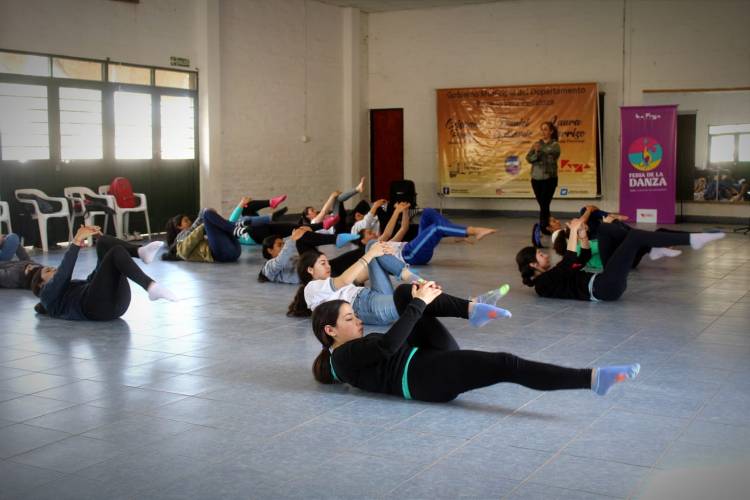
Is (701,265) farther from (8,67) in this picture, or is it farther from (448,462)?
(8,67)

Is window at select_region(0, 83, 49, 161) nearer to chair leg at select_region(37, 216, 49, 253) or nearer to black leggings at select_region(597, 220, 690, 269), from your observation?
chair leg at select_region(37, 216, 49, 253)

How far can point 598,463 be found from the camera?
3324 mm

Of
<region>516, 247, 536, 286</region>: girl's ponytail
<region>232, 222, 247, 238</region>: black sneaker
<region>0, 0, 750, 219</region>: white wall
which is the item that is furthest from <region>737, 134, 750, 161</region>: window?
<region>232, 222, 247, 238</region>: black sneaker

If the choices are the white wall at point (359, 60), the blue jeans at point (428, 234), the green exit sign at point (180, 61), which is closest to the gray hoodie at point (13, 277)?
the blue jeans at point (428, 234)

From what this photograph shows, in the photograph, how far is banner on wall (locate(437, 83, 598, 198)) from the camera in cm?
1538

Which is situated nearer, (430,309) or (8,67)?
(430,309)

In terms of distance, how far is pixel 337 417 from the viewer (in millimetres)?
3943

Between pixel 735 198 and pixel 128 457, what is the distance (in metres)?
13.0

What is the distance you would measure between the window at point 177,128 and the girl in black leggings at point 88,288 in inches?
280

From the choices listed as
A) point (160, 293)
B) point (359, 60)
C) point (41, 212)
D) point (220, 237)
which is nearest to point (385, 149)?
point (359, 60)

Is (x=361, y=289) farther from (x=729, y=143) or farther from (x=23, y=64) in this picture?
(x=729, y=143)

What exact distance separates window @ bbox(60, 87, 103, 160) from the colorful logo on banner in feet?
28.0

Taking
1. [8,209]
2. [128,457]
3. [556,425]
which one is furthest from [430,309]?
[8,209]

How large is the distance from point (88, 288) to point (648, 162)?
1054 cm
